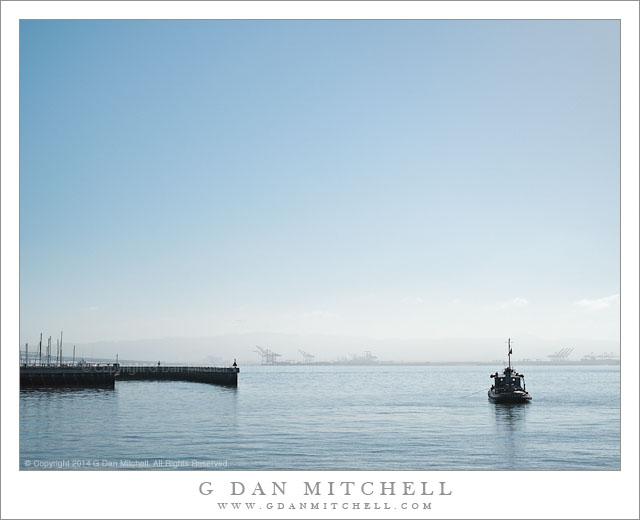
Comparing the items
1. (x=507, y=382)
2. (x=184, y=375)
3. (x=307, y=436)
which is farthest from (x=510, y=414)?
(x=184, y=375)

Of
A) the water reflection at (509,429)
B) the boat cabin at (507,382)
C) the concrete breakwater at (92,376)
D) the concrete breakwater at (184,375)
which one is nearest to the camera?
the water reflection at (509,429)

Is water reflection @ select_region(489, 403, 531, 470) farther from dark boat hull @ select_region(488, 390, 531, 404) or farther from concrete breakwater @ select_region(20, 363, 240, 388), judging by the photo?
concrete breakwater @ select_region(20, 363, 240, 388)

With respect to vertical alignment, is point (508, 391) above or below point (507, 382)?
below

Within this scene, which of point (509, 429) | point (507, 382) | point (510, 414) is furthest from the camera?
point (507, 382)

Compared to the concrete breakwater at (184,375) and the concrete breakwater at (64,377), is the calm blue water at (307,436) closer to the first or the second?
the concrete breakwater at (64,377)


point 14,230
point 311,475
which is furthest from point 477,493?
point 14,230

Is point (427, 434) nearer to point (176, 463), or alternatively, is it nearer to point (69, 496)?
point (176, 463)

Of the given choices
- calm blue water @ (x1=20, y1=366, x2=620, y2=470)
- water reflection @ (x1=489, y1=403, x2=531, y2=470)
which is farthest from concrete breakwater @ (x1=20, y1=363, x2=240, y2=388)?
water reflection @ (x1=489, y1=403, x2=531, y2=470)

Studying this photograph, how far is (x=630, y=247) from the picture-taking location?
18.9 m

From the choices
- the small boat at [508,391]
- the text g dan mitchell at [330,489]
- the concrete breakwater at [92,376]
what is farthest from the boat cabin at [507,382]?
the text g dan mitchell at [330,489]

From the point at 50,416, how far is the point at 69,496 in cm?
3651

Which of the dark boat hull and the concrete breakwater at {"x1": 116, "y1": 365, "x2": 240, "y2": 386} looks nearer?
the dark boat hull

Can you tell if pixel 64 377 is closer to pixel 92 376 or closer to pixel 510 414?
pixel 92 376

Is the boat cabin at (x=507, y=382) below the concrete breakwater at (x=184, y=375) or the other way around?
the other way around
